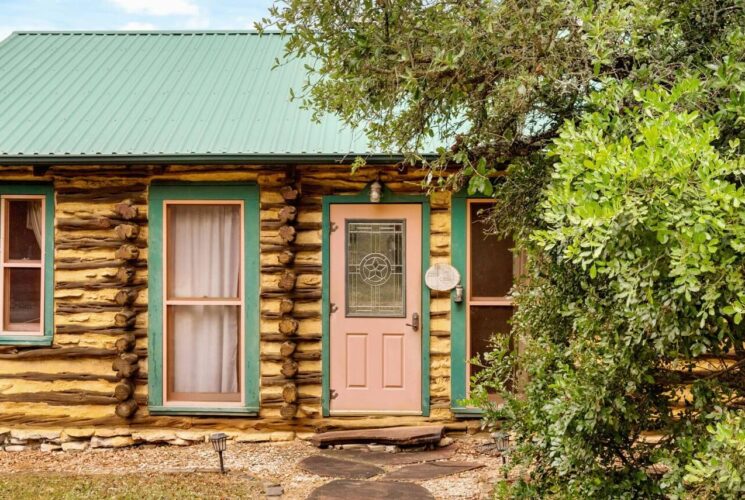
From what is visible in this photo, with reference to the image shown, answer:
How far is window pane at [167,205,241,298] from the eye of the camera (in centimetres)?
764

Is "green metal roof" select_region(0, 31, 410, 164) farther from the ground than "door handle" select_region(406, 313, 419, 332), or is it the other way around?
"green metal roof" select_region(0, 31, 410, 164)

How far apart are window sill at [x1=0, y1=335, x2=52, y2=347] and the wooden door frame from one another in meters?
2.77

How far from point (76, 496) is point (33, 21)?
7475 mm

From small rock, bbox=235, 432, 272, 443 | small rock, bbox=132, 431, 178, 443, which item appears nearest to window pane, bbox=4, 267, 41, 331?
small rock, bbox=132, 431, 178, 443

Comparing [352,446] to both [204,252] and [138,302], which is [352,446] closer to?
[204,252]

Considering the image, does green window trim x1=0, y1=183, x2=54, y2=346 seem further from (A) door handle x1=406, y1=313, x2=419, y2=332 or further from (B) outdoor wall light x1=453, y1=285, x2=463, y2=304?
(B) outdoor wall light x1=453, y1=285, x2=463, y2=304

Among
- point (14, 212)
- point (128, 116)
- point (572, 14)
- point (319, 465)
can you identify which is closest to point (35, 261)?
point (14, 212)

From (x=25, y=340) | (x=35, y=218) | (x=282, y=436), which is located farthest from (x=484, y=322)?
(x=35, y=218)

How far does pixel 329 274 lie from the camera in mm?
7496

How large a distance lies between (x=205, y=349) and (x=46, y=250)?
1883mm

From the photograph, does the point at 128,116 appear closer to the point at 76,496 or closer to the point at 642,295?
the point at 76,496

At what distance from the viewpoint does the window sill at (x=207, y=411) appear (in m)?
7.38

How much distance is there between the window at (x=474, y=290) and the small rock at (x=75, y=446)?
3.70 metres

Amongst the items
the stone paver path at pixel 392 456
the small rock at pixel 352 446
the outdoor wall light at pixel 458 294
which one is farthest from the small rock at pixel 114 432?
the outdoor wall light at pixel 458 294
